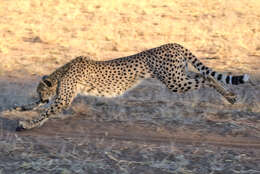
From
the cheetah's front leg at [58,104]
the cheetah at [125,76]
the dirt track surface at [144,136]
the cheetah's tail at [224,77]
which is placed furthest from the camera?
the cheetah at [125,76]

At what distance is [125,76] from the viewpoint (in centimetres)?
607

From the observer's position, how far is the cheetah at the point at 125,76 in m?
5.97

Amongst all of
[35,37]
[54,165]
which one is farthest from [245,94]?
[35,37]

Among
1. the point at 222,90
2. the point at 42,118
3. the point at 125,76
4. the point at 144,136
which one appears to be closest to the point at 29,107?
the point at 42,118

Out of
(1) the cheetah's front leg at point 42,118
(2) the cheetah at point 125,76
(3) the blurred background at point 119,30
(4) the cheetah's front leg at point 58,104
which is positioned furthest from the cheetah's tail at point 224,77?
(3) the blurred background at point 119,30

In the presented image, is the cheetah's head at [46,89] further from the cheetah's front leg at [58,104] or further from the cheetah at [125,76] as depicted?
the cheetah's front leg at [58,104]

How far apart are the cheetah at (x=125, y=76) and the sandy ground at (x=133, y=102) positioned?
28 centimetres

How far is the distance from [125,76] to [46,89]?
102 cm

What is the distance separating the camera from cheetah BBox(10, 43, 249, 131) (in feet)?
19.6

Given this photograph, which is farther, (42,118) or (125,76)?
(125,76)

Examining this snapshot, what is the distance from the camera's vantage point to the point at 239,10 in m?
12.0

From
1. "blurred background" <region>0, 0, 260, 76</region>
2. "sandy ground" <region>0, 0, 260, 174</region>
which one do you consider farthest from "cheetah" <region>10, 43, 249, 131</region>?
"blurred background" <region>0, 0, 260, 76</region>

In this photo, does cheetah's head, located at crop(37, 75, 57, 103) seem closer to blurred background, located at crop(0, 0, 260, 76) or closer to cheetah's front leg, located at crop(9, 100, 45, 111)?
cheetah's front leg, located at crop(9, 100, 45, 111)

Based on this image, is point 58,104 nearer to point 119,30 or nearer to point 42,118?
point 42,118
